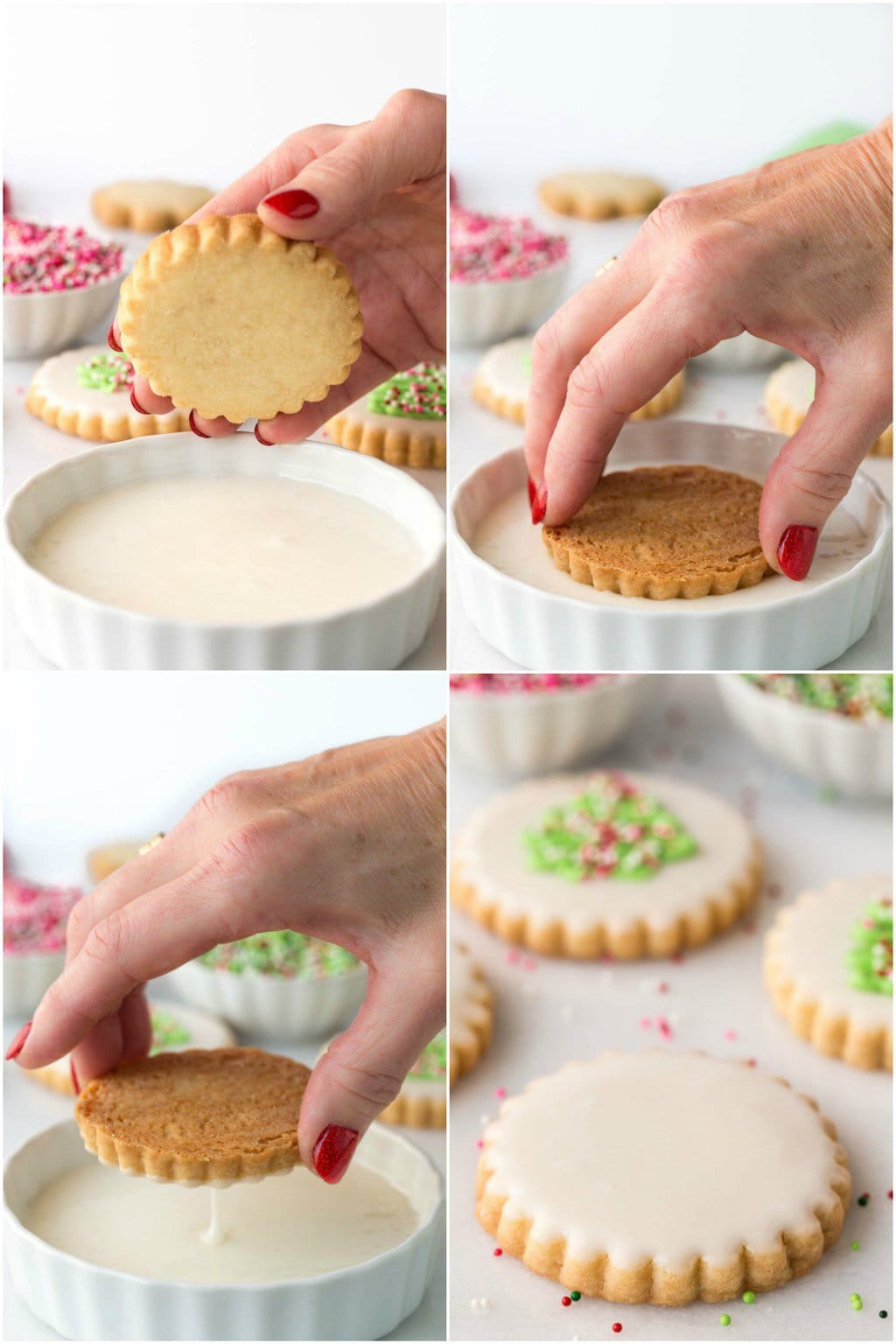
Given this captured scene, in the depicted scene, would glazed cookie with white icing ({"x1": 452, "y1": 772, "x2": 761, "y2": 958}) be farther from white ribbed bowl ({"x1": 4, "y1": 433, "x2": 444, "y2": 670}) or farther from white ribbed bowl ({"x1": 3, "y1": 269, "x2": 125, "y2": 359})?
white ribbed bowl ({"x1": 3, "y1": 269, "x2": 125, "y2": 359})

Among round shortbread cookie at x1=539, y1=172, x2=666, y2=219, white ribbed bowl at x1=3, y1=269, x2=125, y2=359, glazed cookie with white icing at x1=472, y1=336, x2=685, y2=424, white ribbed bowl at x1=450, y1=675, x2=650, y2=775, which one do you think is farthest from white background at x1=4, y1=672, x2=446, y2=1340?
round shortbread cookie at x1=539, y1=172, x2=666, y2=219

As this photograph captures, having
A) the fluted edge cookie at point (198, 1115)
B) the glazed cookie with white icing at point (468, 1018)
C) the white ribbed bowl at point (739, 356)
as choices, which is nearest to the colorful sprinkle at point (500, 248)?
the white ribbed bowl at point (739, 356)

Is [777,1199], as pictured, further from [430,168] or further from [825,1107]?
[430,168]

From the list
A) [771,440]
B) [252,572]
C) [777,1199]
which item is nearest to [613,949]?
[777,1199]

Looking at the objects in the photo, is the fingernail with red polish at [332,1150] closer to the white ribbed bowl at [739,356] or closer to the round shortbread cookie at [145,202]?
the round shortbread cookie at [145,202]

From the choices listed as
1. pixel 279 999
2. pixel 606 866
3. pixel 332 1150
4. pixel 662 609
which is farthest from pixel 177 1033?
pixel 662 609
